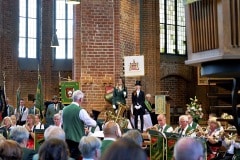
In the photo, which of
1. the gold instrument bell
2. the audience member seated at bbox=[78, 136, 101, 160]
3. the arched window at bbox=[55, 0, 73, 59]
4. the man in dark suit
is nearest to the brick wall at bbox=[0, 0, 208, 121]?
the gold instrument bell

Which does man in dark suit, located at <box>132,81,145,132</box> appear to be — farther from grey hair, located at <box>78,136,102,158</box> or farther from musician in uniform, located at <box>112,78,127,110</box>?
grey hair, located at <box>78,136,102,158</box>

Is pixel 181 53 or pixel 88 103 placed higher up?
pixel 181 53

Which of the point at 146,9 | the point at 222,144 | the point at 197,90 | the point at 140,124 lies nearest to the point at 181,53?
the point at 197,90

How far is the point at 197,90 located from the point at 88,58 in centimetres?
1255

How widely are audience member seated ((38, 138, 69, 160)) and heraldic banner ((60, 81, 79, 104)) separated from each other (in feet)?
36.0

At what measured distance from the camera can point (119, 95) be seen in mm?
15453

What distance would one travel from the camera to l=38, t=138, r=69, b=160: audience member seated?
13.4 feet

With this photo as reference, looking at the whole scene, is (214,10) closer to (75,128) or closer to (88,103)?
(75,128)

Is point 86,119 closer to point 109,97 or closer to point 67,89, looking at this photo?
point 67,89

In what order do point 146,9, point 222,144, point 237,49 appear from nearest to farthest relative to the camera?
point 237,49
point 222,144
point 146,9

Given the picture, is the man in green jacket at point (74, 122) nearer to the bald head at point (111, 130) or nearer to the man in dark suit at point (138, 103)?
the bald head at point (111, 130)

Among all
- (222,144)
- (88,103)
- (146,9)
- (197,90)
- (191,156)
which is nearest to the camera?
(191,156)

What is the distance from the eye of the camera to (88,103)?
15.7 m

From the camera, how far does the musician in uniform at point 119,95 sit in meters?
15.3
